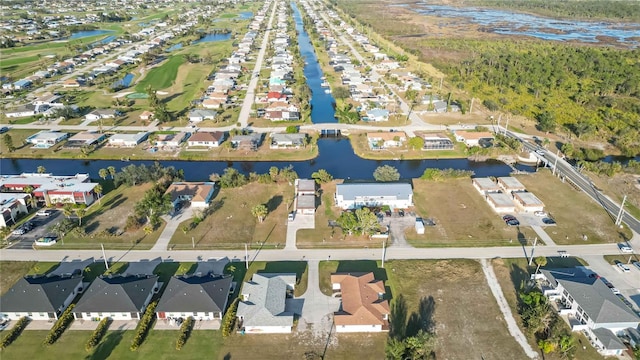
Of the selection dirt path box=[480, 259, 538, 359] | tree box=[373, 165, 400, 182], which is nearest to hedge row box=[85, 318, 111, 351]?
dirt path box=[480, 259, 538, 359]

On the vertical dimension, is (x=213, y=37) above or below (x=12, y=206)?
above

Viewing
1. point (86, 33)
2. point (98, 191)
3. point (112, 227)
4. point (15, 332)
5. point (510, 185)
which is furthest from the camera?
point (86, 33)

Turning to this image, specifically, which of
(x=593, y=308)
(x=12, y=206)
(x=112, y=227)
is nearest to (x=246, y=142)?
(x=112, y=227)

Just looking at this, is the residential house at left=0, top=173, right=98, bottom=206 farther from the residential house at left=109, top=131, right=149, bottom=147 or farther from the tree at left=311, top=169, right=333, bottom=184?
the tree at left=311, top=169, right=333, bottom=184

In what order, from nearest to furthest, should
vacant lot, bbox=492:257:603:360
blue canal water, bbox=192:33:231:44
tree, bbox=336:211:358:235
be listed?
vacant lot, bbox=492:257:603:360, tree, bbox=336:211:358:235, blue canal water, bbox=192:33:231:44

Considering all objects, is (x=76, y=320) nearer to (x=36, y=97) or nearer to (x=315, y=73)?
(x=36, y=97)

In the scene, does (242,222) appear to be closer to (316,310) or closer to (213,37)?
(316,310)

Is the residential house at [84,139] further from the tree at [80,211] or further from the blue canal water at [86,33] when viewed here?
the blue canal water at [86,33]
